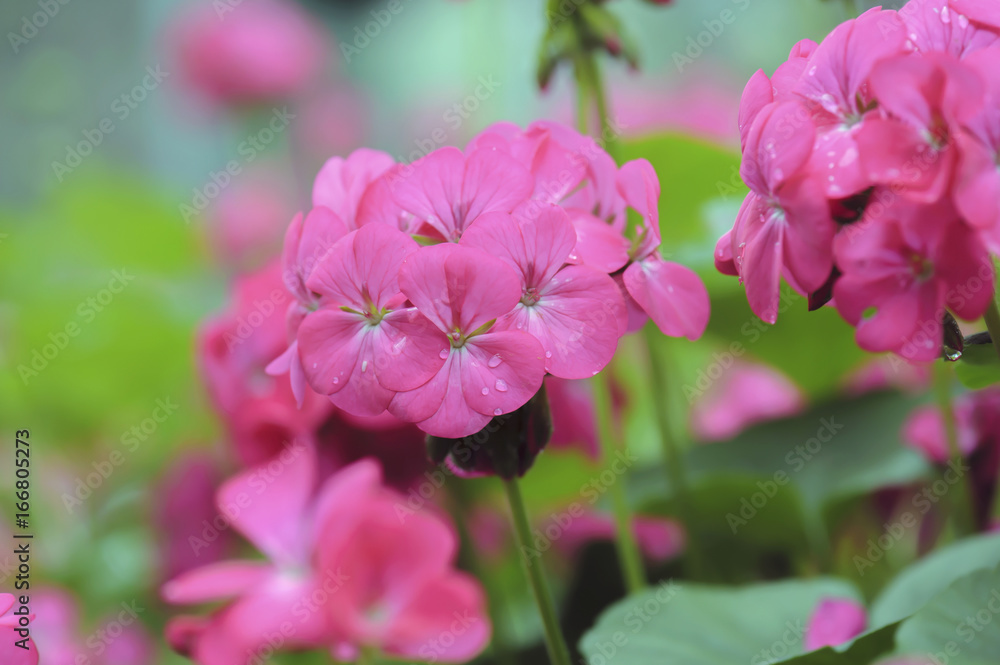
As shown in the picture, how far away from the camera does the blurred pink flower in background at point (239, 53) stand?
150cm

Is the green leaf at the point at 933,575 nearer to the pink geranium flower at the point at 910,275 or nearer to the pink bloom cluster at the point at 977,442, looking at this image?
the pink bloom cluster at the point at 977,442

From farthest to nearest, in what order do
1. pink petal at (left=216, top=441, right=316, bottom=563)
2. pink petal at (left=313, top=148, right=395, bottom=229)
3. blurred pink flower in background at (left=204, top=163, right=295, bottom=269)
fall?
blurred pink flower in background at (left=204, top=163, right=295, bottom=269) < pink petal at (left=216, top=441, right=316, bottom=563) < pink petal at (left=313, top=148, right=395, bottom=229)

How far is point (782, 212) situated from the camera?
10.3 inches

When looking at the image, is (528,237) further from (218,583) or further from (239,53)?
(239,53)

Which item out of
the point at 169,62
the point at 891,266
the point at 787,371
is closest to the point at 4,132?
the point at 169,62

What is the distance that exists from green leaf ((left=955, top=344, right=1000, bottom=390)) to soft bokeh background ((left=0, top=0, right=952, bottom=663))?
23 cm

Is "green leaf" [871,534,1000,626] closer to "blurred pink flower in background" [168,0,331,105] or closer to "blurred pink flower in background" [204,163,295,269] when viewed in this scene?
"blurred pink flower in background" [204,163,295,269]

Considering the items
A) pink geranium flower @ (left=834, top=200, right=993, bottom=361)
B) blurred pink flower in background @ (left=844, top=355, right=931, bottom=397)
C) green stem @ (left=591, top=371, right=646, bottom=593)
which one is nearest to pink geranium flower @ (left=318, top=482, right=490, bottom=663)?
green stem @ (left=591, top=371, right=646, bottom=593)

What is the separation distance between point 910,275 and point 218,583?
1.02ft

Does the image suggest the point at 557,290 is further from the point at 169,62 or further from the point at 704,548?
the point at 169,62

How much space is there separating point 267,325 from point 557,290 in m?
0.25

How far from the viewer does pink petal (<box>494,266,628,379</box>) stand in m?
0.27

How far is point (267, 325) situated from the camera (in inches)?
18.9

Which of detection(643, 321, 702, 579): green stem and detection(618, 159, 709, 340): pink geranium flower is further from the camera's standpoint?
detection(643, 321, 702, 579): green stem
